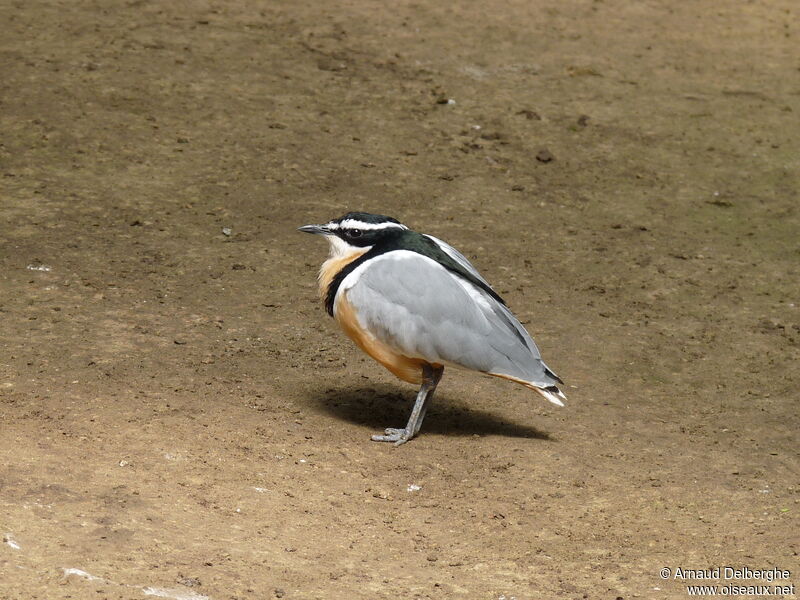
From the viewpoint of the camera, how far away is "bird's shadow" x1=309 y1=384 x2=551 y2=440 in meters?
5.82

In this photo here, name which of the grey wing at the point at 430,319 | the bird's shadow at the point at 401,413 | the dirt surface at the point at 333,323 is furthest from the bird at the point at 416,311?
the dirt surface at the point at 333,323

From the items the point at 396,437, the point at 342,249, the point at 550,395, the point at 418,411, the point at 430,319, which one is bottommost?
the point at 396,437

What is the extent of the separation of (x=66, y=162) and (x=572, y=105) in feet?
14.6

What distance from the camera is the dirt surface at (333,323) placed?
452 cm

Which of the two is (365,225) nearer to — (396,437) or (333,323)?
(396,437)

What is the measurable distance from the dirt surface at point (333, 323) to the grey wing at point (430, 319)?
17.7 inches

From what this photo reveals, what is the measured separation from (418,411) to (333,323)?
1402mm

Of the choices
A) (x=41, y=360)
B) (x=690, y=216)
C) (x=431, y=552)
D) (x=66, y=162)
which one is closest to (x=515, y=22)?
(x=690, y=216)

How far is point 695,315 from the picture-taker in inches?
284

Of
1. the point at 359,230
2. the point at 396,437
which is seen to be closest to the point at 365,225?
the point at 359,230

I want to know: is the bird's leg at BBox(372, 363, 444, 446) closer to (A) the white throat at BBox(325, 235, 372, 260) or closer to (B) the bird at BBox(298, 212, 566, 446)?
(B) the bird at BBox(298, 212, 566, 446)

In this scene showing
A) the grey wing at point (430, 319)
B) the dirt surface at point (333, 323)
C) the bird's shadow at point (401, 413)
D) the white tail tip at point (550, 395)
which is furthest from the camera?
the bird's shadow at point (401, 413)

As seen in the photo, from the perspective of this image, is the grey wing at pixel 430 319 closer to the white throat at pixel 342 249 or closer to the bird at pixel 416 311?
the bird at pixel 416 311

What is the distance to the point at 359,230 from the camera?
5598 mm
